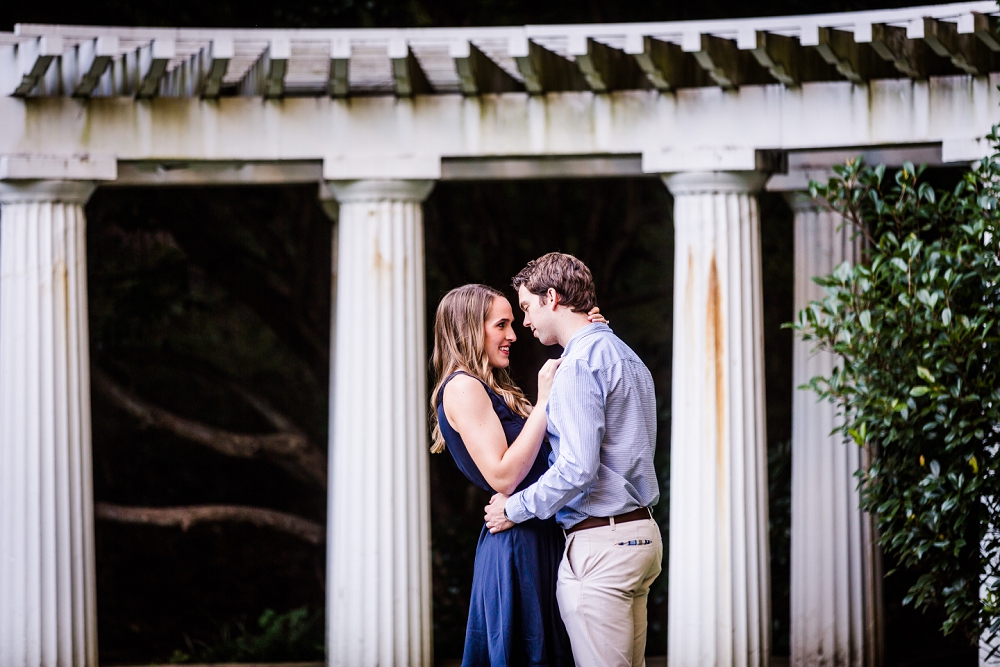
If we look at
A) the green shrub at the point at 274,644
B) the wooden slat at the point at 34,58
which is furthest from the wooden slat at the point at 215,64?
the green shrub at the point at 274,644

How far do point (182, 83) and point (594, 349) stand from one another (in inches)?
260

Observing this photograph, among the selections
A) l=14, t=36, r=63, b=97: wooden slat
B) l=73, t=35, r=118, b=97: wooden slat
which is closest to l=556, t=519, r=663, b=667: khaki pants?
l=73, t=35, r=118, b=97: wooden slat

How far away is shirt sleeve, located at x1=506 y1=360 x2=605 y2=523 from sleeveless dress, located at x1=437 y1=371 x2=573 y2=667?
1.32 feet

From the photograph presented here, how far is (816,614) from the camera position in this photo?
12.4 meters

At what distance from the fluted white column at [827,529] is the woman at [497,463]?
660 cm

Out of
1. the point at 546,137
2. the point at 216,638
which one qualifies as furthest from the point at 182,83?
the point at 216,638

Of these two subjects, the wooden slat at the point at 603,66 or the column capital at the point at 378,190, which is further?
the column capital at the point at 378,190

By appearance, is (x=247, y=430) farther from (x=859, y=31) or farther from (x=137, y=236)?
(x=859, y=31)

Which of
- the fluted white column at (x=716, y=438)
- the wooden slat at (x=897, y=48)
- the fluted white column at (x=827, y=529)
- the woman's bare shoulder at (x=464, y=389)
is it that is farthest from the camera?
the fluted white column at (x=827, y=529)

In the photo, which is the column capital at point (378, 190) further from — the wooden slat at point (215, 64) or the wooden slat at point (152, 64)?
the wooden slat at point (152, 64)

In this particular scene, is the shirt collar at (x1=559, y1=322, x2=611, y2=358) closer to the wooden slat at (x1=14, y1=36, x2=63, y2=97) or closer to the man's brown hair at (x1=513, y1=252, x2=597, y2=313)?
the man's brown hair at (x1=513, y1=252, x2=597, y2=313)

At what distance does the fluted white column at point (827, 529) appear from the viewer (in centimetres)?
1230

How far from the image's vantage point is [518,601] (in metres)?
6.25

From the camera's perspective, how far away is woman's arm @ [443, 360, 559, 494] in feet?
20.0
